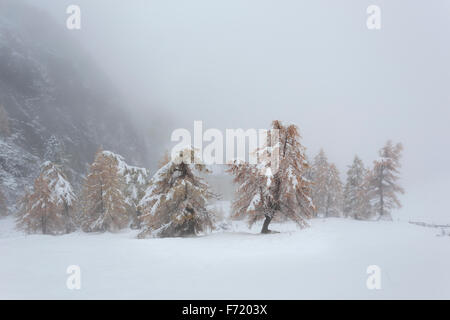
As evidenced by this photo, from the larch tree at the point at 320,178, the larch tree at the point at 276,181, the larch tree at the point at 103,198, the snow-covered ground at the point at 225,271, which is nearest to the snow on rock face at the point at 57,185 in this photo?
the larch tree at the point at 103,198

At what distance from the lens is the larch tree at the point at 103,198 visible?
21.2m

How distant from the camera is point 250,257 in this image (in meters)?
6.59

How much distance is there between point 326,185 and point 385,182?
284 inches

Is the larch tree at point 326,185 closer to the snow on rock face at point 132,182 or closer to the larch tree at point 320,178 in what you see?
the larch tree at point 320,178

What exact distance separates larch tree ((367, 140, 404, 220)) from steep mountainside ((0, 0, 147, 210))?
5195cm

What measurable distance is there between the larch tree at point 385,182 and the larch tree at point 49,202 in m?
35.8

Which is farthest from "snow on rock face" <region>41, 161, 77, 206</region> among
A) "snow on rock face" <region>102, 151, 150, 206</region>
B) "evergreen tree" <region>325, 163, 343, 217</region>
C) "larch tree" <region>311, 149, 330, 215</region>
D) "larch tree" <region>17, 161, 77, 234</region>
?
"evergreen tree" <region>325, 163, 343, 217</region>

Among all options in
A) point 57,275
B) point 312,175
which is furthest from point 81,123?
point 57,275

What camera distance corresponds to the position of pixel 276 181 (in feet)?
42.5

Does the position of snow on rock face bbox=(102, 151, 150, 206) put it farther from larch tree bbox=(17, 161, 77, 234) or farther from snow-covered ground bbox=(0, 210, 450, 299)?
snow-covered ground bbox=(0, 210, 450, 299)

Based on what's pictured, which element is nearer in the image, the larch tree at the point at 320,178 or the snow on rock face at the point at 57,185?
the snow on rock face at the point at 57,185

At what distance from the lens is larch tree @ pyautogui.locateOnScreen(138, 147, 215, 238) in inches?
496
